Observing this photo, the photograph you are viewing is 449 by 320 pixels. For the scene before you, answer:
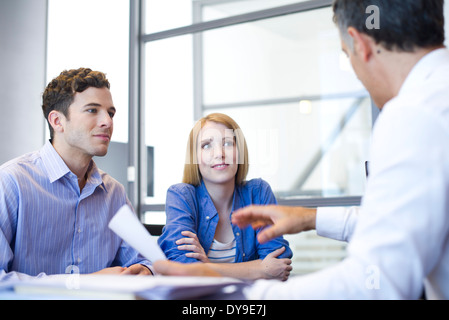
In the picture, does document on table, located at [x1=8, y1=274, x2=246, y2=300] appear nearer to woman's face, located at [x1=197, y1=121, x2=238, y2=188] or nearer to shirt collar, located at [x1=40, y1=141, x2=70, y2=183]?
shirt collar, located at [x1=40, y1=141, x2=70, y2=183]

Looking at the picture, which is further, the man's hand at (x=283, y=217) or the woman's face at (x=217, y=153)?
the woman's face at (x=217, y=153)

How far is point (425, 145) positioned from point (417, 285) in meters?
0.20

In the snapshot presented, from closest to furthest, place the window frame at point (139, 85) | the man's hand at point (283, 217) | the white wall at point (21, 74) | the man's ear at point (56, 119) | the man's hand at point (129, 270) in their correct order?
the man's hand at point (283, 217), the man's hand at point (129, 270), the man's ear at point (56, 119), the white wall at point (21, 74), the window frame at point (139, 85)

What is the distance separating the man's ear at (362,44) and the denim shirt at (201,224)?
3.25 feet

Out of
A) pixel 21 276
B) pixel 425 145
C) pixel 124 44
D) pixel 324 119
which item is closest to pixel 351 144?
pixel 324 119

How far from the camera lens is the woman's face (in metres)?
1.79

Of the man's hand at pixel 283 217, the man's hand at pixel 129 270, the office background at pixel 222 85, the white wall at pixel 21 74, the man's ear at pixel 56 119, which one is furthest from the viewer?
the office background at pixel 222 85

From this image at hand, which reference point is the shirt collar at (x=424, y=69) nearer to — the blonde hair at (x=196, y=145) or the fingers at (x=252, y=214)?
the fingers at (x=252, y=214)

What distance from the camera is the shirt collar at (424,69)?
748mm

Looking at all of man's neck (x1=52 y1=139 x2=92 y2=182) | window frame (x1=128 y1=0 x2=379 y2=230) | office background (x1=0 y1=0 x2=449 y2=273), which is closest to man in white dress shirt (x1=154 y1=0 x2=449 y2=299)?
man's neck (x1=52 y1=139 x2=92 y2=182)

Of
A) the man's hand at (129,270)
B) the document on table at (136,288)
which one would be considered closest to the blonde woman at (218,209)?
the man's hand at (129,270)

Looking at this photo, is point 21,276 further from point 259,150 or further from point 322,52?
point 322,52

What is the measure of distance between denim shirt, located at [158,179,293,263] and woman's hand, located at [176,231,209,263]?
0.03m

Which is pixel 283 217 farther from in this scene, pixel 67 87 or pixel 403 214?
pixel 67 87
